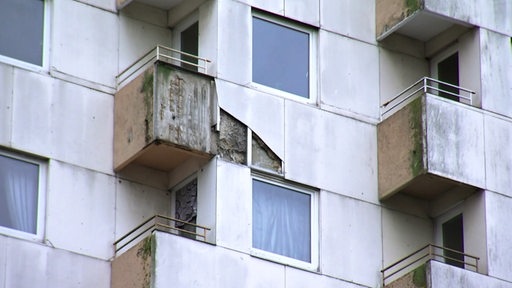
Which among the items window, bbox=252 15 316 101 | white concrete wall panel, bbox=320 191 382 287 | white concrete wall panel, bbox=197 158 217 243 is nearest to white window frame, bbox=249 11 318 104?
window, bbox=252 15 316 101

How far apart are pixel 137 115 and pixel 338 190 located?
4469mm

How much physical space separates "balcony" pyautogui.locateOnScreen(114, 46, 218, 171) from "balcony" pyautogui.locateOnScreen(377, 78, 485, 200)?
4.17m

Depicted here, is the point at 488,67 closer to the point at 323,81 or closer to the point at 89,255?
the point at 323,81

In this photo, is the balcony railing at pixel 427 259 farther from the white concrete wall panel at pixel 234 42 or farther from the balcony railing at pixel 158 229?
the white concrete wall panel at pixel 234 42

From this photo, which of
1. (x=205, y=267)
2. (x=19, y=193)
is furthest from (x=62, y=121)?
(x=205, y=267)

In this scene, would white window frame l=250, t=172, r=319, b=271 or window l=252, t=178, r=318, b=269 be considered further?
window l=252, t=178, r=318, b=269

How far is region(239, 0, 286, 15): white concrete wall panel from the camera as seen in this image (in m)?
33.8

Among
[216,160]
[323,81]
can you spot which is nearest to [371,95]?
[323,81]

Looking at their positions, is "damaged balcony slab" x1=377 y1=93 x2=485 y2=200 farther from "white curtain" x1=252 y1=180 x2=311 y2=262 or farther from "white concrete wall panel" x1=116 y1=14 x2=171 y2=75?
"white concrete wall panel" x1=116 y1=14 x2=171 y2=75

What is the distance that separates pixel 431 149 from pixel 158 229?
5836 millimetres

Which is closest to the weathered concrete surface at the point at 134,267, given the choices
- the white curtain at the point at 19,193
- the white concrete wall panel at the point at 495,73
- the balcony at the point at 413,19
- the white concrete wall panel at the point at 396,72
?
the white curtain at the point at 19,193

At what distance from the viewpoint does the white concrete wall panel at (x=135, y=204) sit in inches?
1260

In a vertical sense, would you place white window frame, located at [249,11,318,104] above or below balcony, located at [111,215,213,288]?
above

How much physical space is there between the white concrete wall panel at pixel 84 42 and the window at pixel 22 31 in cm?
28
